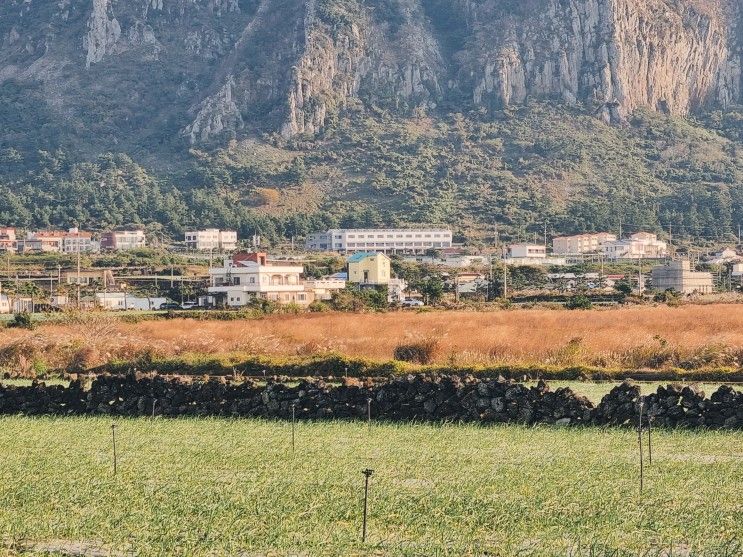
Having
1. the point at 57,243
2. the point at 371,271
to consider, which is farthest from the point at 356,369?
the point at 57,243

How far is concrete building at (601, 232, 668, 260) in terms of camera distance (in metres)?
144

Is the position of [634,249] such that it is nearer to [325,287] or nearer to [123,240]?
[123,240]

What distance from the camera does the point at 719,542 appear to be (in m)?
13.6

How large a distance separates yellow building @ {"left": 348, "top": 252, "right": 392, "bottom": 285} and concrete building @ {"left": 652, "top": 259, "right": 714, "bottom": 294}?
874 inches

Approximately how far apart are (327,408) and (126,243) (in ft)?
401

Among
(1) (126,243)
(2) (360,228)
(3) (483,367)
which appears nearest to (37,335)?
(3) (483,367)

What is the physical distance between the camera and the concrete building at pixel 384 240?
5738 inches

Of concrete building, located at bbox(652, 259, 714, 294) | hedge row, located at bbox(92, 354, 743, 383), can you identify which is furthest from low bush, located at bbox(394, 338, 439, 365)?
concrete building, located at bbox(652, 259, 714, 294)

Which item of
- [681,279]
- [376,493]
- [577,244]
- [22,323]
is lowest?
[376,493]

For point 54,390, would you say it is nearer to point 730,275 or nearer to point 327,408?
point 327,408

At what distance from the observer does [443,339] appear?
41.0 metres

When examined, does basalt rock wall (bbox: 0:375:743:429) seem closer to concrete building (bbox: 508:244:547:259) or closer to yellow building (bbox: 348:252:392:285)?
yellow building (bbox: 348:252:392:285)

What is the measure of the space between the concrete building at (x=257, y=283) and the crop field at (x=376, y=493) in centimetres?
6571

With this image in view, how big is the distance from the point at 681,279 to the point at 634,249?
Result: 44257 mm
